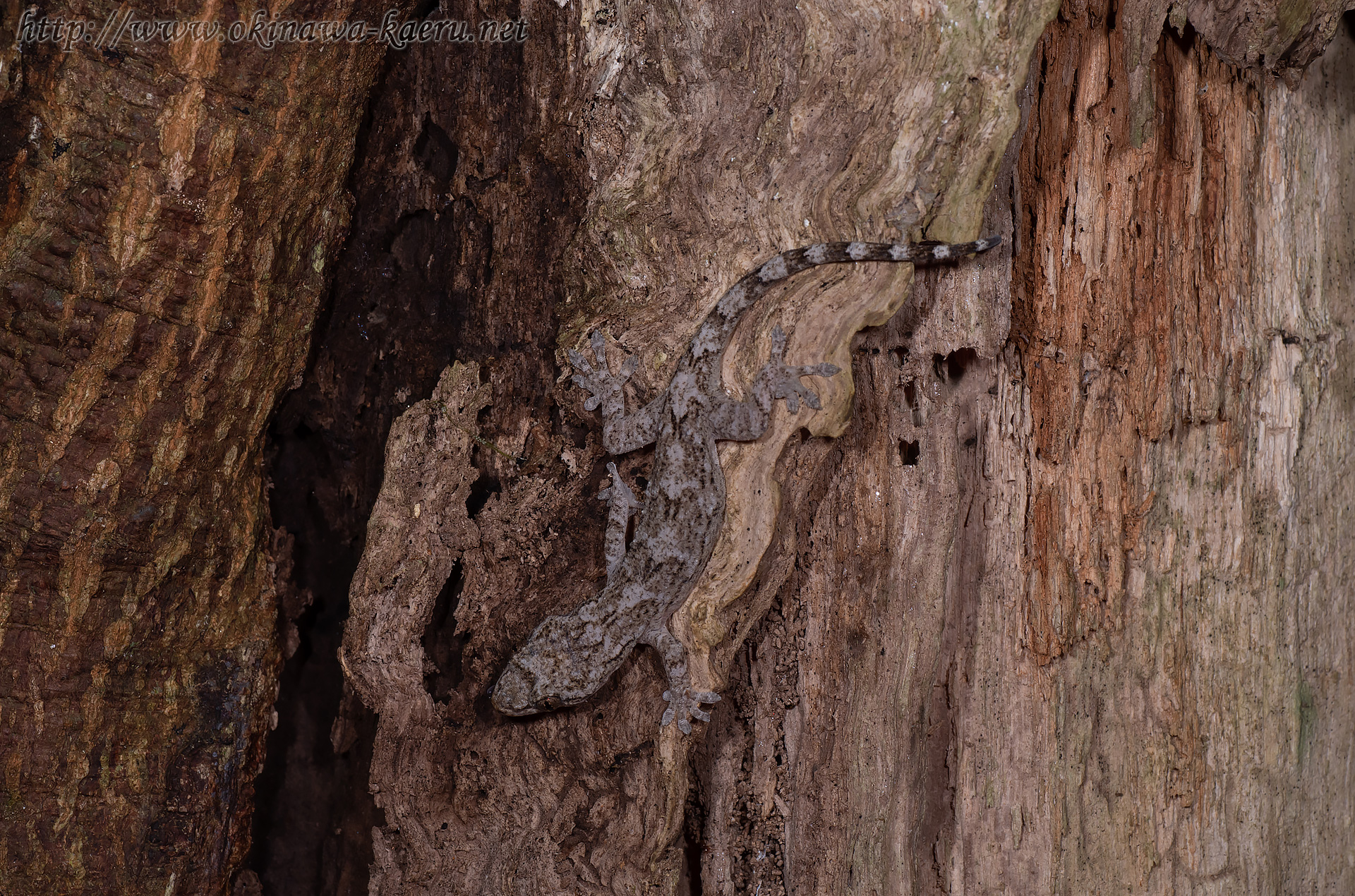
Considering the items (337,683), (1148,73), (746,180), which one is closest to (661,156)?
(746,180)

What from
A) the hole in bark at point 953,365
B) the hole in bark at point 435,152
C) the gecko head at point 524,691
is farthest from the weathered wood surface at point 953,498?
the hole in bark at point 435,152

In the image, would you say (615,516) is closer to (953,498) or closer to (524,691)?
(524,691)

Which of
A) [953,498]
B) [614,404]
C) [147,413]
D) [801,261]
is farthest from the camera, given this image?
[614,404]

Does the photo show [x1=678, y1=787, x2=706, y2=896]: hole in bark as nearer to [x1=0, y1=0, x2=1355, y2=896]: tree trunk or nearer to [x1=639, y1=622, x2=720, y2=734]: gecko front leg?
[x1=0, y1=0, x2=1355, y2=896]: tree trunk

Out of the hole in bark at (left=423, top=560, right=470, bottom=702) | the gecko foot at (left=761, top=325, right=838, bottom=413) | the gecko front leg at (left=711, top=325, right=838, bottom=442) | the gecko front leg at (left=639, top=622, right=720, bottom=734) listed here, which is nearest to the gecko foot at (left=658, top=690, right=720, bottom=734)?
the gecko front leg at (left=639, top=622, right=720, bottom=734)

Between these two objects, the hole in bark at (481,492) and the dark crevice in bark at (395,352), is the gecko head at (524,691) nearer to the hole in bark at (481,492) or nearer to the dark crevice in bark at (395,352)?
the dark crevice in bark at (395,352)

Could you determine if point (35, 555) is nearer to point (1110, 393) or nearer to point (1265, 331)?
point (1110, 393)

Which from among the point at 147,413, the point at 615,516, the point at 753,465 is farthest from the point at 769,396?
the point at 147,413
